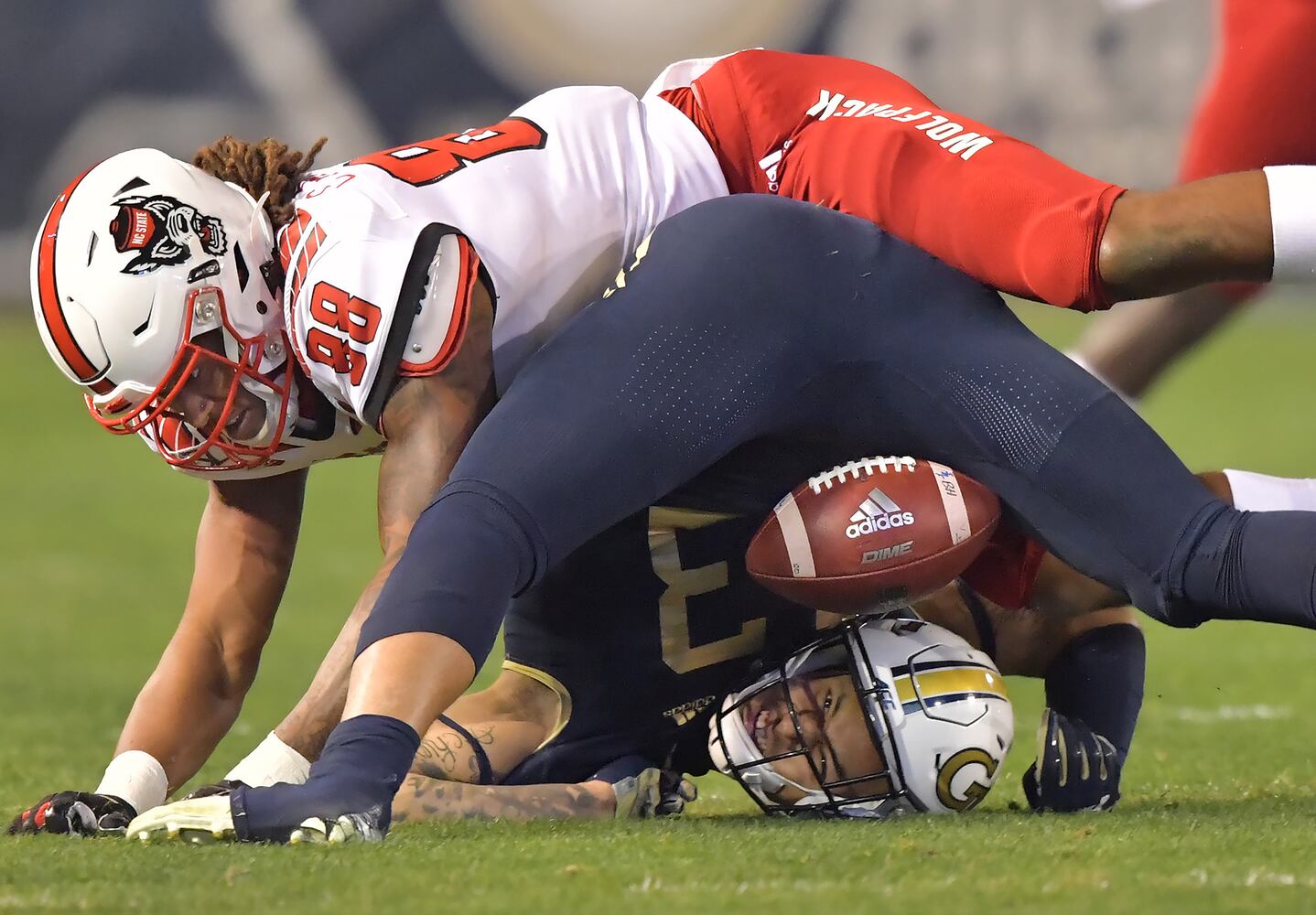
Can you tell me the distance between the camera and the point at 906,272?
2.85 meters

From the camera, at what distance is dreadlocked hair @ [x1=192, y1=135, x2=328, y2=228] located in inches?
122

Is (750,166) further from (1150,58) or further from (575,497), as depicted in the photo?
(1150,58)

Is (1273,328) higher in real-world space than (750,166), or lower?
lower

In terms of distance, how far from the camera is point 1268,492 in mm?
3033

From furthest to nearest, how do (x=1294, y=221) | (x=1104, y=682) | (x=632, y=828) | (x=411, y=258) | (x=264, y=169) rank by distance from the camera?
(x=264, y=169), (x=1104, y=682), (x=411, y=258), (x=632, y=828), (x=1294, y=221)

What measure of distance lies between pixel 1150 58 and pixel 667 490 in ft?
29.2

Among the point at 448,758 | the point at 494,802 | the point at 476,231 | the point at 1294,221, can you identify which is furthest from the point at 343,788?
the point at 1294,221

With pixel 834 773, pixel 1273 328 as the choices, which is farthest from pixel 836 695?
pixel 1273 328

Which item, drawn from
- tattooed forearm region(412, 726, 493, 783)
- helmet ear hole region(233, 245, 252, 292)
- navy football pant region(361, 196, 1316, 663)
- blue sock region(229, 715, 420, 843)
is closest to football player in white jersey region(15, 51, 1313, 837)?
helmet ear hole region(233, 245, 252, 292)

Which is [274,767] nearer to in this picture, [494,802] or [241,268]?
[494,802]

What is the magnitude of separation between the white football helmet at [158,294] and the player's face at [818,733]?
932mm

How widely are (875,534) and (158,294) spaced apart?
3.87 feet

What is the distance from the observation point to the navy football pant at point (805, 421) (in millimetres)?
2549

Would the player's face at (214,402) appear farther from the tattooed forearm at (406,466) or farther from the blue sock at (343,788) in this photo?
the blue sock at (343,788)
